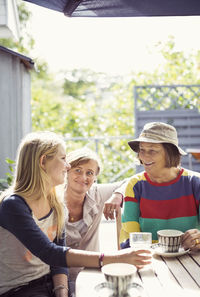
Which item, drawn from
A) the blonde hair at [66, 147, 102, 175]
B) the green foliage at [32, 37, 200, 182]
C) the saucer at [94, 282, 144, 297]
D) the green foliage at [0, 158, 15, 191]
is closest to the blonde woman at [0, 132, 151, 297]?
the saucer at [94, 282, 144, 297]

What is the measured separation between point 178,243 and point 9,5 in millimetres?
4347

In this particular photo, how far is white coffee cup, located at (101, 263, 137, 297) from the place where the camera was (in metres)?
1.11

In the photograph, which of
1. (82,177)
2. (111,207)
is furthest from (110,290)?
(82,177)

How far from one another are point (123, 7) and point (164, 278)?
1.53m

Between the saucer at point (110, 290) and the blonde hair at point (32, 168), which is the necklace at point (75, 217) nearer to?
the blonde hair at point (32, 168)

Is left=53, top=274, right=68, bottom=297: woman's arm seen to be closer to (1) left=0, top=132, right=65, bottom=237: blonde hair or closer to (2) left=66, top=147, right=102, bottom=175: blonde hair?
(1) left=0, top=132, right=65, bottom=237: blonde hair

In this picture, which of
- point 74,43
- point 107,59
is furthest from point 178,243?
point 74,43

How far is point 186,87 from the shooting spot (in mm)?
6773

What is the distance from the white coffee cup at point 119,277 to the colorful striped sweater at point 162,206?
0.80m

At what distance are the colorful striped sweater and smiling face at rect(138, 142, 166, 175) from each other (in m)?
0.08

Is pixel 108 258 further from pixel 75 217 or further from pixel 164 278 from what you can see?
pixel 75 217

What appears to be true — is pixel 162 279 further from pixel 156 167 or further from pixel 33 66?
pixel 33 66

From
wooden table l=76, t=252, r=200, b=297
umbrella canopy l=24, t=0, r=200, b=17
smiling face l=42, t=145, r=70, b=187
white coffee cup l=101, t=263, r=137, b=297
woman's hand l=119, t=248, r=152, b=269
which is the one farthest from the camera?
umbrella canopy l=24, t=0, r=200, b=17

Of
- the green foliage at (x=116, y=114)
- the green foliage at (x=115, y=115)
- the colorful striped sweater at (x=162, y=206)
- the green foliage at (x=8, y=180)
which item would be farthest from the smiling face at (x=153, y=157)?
the green foliage at (x=115, y=115)
